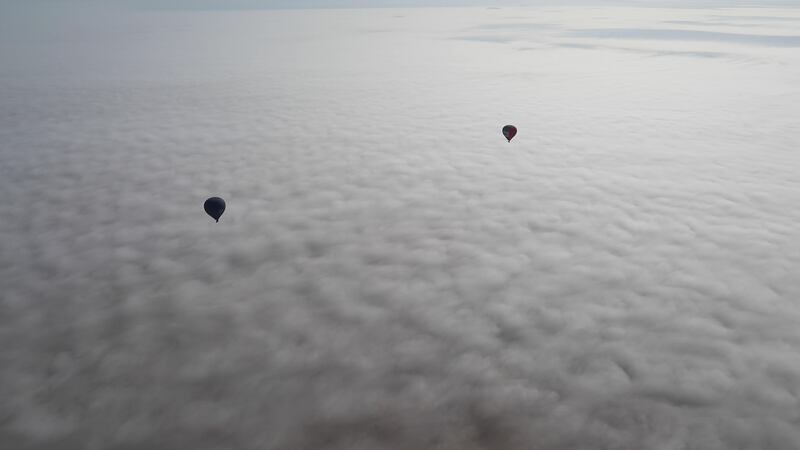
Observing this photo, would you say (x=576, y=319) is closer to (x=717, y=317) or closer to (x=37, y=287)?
(x=717, y=317)

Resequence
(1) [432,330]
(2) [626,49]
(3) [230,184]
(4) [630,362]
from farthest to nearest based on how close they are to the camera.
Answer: (2) [626,49] → (3) [230,184] → (1) [432,330] → (4) [630,362]

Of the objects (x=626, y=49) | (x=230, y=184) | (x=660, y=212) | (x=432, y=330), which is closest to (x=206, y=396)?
(x=432, y=330)

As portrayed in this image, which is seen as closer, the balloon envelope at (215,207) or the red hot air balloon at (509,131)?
the balloon envelope at (215,207)

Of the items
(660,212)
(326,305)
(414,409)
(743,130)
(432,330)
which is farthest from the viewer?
(743,130)

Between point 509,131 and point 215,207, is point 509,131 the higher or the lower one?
the higher one

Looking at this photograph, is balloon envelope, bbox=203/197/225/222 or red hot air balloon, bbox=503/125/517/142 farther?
red hot air balloon, bbox=503/125/517/142

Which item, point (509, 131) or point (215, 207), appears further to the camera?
point (509, 131)

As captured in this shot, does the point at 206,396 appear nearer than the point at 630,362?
Yes
